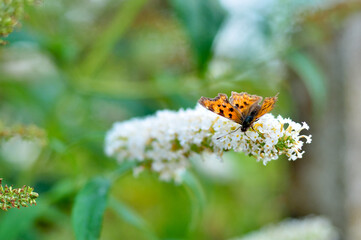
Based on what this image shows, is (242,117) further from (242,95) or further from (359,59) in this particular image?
(359,59)

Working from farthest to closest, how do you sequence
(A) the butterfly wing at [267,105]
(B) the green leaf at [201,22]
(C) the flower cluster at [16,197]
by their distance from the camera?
(B) the green leaf at [201,22], (A) the butterfly wing at [267,105], (C) the flower cluster at [16,197]

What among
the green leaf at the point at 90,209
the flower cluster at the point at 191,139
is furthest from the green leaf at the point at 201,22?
the green leaf at the point at 90,209

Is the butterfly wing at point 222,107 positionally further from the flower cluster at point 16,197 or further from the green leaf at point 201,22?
the green leaf at point 201,22

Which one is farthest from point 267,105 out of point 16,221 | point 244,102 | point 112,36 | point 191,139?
point 112,36

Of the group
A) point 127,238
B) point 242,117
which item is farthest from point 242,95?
point 127,238

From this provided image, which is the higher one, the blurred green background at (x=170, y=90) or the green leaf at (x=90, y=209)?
the blurred green background at (x=170, y=90)

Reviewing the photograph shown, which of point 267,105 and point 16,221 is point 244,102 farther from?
point 16,221
